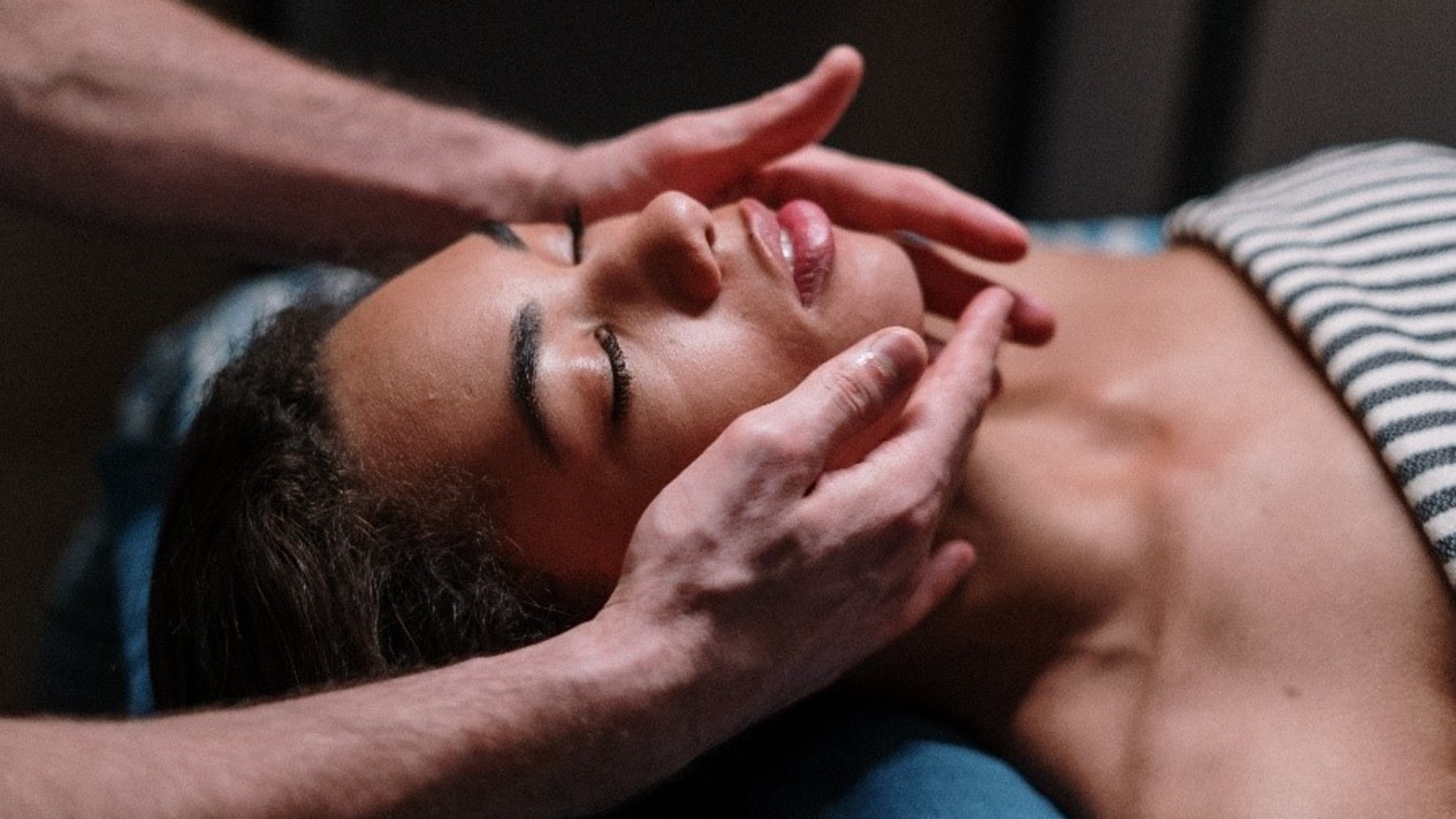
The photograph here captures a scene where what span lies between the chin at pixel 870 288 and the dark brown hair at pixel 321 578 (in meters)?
0.33

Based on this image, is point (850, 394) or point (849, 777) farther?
point (849, 777)

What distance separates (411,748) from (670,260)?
1.37ft

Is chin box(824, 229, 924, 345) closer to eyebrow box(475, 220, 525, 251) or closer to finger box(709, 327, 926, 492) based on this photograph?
finger box(709, 327, 926, 492)

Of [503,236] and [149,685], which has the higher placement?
[503,236]

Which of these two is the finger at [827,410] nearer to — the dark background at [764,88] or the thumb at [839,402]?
the thumb at [839,402]

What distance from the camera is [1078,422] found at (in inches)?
47.6

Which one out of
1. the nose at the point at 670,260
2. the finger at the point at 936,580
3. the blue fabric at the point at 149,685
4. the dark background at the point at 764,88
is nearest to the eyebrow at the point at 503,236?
the nose at the point at 670,260

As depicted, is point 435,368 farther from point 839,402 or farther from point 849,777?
point 849,777

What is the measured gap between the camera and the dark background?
2.07 m

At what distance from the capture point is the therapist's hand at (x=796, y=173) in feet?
4.00

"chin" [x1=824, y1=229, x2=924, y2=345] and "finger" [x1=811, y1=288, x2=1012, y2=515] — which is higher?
"chin" [x1=824, y1=229, x2=924, y2=345]

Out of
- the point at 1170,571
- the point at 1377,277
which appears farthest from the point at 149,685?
the point at 1377,277

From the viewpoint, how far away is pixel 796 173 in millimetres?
1282


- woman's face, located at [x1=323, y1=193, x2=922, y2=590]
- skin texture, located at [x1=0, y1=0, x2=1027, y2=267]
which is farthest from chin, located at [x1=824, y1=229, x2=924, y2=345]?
skin texture, located at [x1=0, y1=0, x2=1027, y2=267]
